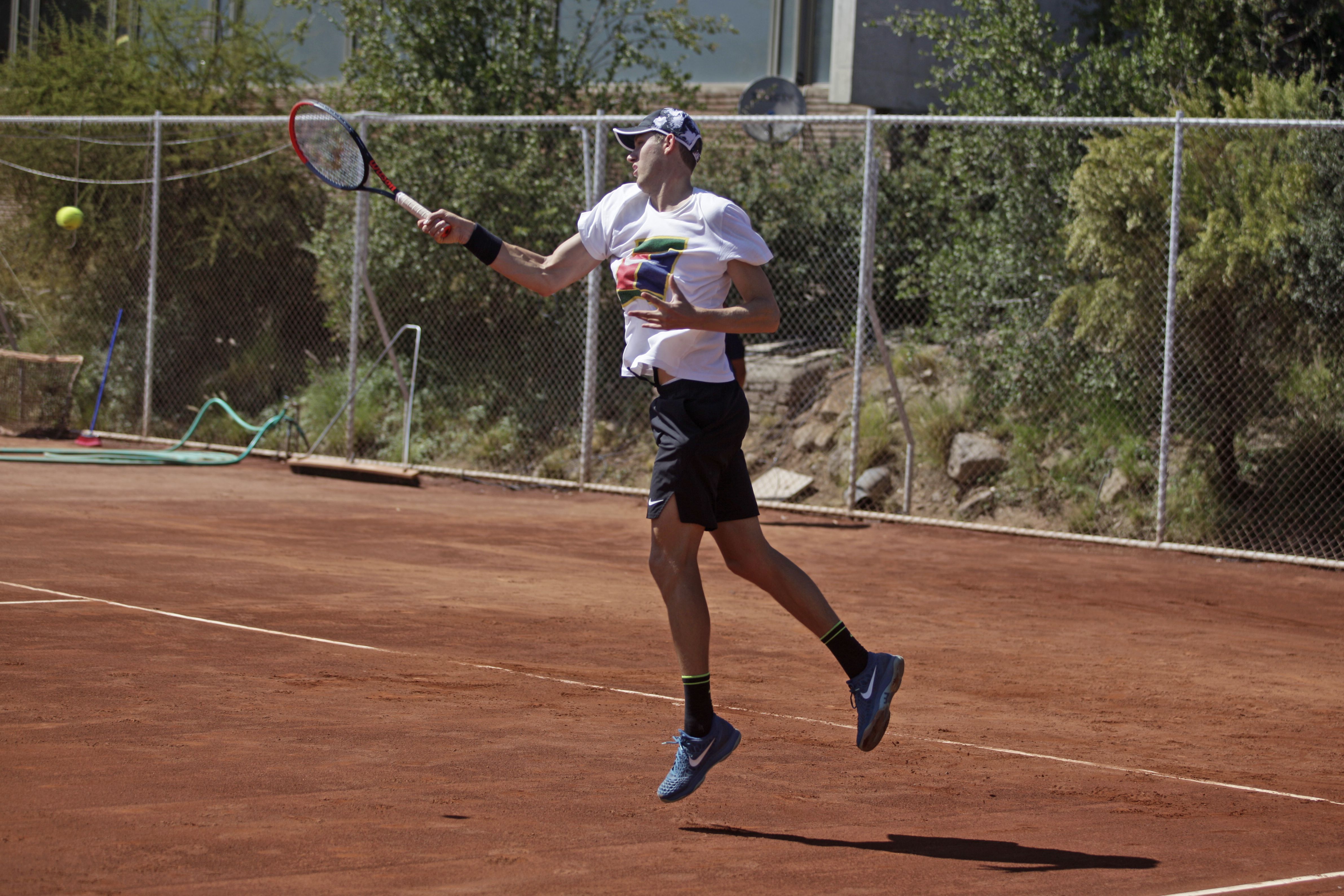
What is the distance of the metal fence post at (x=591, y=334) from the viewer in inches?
474

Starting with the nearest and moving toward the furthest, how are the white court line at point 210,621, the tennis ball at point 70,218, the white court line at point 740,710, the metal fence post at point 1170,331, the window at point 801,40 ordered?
the white court line at point 740,710 → the white court line at point 210,621 → the metal fence post at point 1170,331 → the tennis ball at point 70,218 → the window at point 801,40

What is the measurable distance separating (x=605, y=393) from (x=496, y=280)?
165 cm

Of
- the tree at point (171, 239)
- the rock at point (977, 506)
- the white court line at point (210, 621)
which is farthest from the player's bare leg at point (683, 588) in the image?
the tree at point (171, 239)

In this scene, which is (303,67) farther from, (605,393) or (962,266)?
(962,266)

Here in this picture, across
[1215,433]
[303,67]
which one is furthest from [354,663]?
[303,67]

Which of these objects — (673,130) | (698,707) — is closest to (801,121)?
(673,130)

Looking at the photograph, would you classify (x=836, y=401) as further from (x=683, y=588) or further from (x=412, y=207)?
(x=683, y=588)

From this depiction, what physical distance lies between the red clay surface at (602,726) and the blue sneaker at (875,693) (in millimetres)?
184

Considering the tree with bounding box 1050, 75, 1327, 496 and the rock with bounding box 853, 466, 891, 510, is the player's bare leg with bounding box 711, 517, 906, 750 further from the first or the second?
the rock with bounding box 853, 466, 891, 510

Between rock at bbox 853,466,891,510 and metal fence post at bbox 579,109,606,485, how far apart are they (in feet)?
8.04

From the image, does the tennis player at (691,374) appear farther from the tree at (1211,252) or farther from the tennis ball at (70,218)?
the tennis ball at (70,218)

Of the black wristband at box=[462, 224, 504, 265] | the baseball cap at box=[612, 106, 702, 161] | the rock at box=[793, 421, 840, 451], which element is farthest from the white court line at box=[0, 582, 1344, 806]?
the rock at box=[793, 421, 840, 451]

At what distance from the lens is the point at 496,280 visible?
14398mm

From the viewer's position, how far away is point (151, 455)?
44.1 feet
